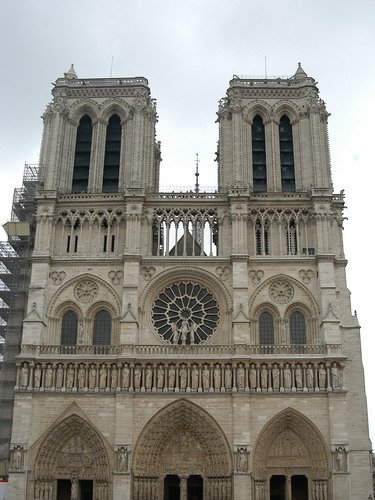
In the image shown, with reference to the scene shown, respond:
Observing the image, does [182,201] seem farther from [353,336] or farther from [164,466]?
Result: [164,466]

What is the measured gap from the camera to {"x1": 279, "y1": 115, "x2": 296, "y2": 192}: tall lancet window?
37.3 meters

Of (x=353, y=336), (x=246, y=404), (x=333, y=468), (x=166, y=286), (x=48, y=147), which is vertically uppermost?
(x=48, y=147)

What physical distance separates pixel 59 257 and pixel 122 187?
5.01 meters

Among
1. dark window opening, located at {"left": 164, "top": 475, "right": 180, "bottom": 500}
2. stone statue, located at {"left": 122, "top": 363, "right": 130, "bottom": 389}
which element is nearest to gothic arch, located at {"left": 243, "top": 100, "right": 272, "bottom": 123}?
stone statue, located at {"left": 122, "top": 363, "right": 130, "bottom": 389}

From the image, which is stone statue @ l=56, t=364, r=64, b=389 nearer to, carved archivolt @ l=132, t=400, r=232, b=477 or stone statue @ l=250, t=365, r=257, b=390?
carved archivolt @ l=132, t=400, r=232, b=477

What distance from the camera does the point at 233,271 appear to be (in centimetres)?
3381

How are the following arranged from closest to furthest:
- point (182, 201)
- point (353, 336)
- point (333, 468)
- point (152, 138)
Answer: point (333, 468) < point (353, 336) < point (182, 201) < point (152, 138)

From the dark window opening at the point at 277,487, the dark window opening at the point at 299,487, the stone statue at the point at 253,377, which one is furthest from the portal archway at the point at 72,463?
the dark window opening at the point at 299,487

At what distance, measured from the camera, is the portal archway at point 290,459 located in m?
30.7

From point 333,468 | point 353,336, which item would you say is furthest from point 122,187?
point 333,468

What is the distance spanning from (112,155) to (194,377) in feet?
44.4

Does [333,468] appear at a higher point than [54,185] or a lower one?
lower

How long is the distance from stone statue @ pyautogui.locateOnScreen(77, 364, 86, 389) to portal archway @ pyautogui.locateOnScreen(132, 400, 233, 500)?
139 inches

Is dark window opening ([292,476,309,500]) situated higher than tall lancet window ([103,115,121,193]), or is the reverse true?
tall lancet window ([103,115,121,193])
